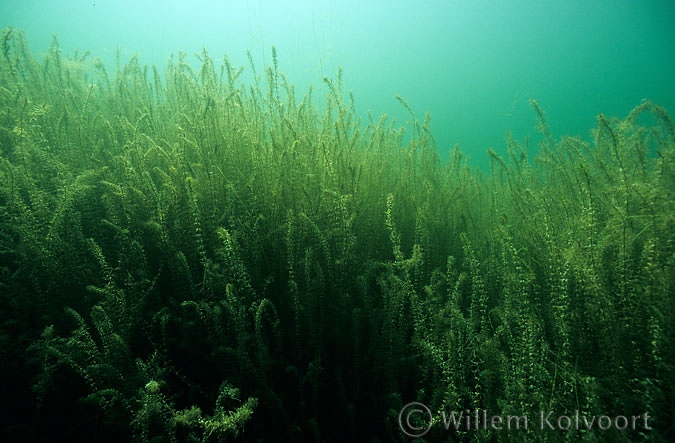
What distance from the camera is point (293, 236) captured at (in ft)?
5.20

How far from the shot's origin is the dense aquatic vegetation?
3.80 feet

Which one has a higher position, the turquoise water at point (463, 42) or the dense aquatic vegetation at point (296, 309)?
the turquoise water at point (463, 42)

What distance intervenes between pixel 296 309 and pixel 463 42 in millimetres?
45179

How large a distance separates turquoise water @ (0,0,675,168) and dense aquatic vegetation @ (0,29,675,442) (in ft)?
72.1

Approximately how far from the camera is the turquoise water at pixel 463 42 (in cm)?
2722

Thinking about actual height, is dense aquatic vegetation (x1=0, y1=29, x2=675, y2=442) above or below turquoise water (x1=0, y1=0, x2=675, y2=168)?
below

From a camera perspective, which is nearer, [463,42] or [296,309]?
[296,309]

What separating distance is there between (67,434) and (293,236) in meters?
1.13

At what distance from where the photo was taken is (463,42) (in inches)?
1527

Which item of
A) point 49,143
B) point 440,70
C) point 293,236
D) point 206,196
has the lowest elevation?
point 293,236

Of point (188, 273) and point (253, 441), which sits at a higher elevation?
point (188, 273)

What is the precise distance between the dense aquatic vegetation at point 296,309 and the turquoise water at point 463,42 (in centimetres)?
2198

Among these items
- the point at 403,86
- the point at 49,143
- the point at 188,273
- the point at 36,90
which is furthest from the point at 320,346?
the point at 403,86

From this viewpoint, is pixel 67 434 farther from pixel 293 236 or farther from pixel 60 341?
pixel 293 236
